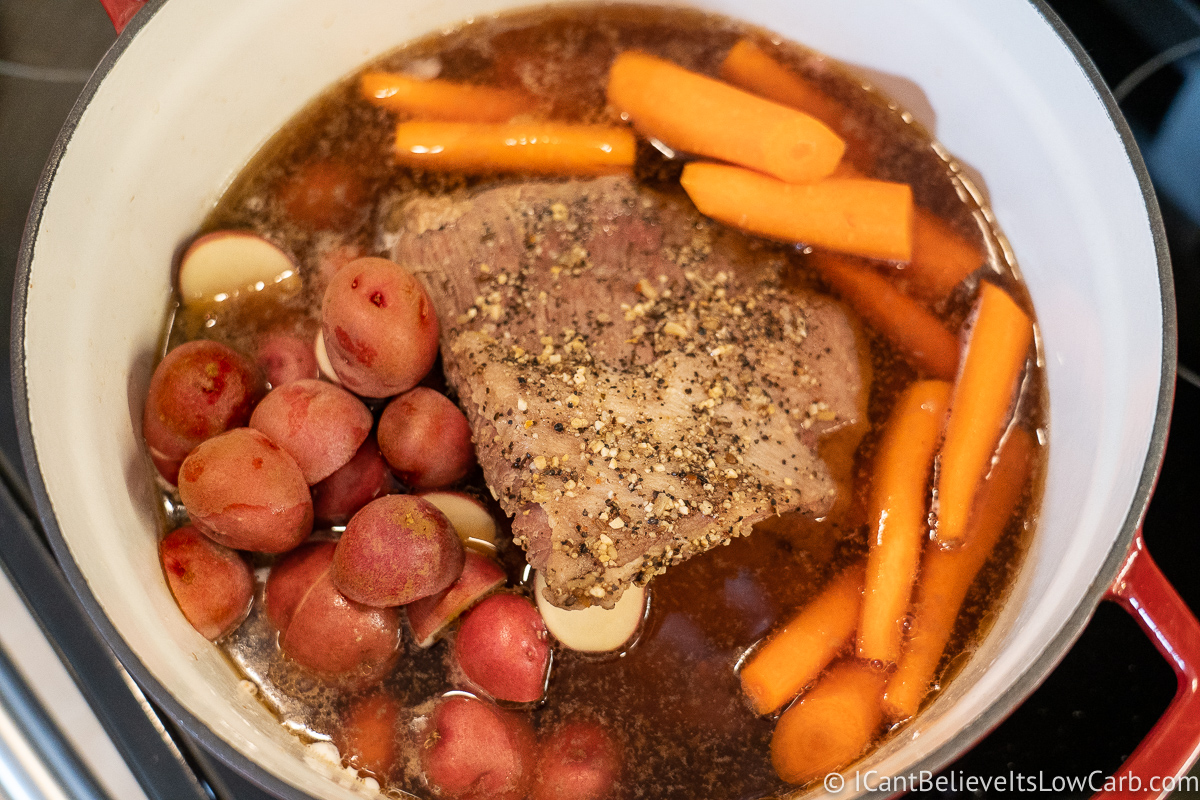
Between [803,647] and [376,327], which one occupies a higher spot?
[376,327]

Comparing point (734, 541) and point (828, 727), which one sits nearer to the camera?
point (828, 727)

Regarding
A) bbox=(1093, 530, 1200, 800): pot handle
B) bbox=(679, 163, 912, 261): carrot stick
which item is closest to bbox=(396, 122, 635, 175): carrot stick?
bbox=(679, 163, 912, 261): carrot stick

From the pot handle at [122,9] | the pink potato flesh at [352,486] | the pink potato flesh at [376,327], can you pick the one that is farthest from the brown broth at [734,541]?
the pot handle at [122,9]

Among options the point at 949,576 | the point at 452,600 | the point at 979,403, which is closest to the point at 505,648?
the point at 452,600

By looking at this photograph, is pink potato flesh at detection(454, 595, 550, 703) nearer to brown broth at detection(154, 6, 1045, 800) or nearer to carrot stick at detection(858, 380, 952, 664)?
brown broth at detection(154, 6, 1045, 800)

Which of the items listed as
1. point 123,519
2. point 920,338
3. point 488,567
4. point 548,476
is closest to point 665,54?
point 920,338

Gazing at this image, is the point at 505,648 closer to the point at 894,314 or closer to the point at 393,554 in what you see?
the point at 393,554

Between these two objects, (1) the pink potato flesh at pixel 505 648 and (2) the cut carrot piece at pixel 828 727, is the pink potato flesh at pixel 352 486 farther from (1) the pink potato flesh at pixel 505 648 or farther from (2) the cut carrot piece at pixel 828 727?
(2) the cut carrot piece at pixel 828 727
